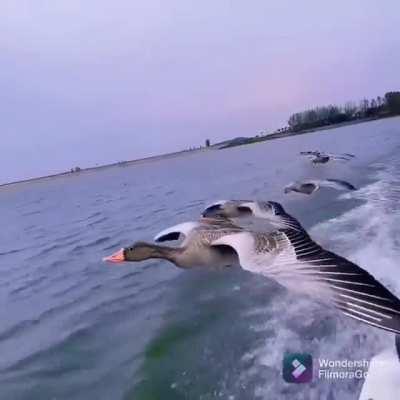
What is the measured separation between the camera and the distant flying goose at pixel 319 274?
16.0ft

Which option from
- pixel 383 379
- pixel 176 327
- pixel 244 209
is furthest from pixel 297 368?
pixel 244 209

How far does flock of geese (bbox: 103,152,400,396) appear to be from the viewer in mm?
4961

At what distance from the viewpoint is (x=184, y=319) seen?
8.33 m

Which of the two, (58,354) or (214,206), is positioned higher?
(214,206)

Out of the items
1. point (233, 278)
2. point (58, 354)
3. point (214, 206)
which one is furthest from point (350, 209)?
point (58, 354)

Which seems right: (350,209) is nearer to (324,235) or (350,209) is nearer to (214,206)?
(324,235)

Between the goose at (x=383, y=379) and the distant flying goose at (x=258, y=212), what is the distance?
16.1ft

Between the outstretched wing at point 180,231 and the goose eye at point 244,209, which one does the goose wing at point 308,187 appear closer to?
the goose eye at point 244,209

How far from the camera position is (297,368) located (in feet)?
17.7

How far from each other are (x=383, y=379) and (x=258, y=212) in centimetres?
664

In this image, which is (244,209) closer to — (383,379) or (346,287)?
(346,287)

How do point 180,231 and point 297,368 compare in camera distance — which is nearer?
point 297,368

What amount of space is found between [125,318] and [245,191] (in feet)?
59.4

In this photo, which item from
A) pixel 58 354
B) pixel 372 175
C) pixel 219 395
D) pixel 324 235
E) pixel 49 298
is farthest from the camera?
pixel 372 175
